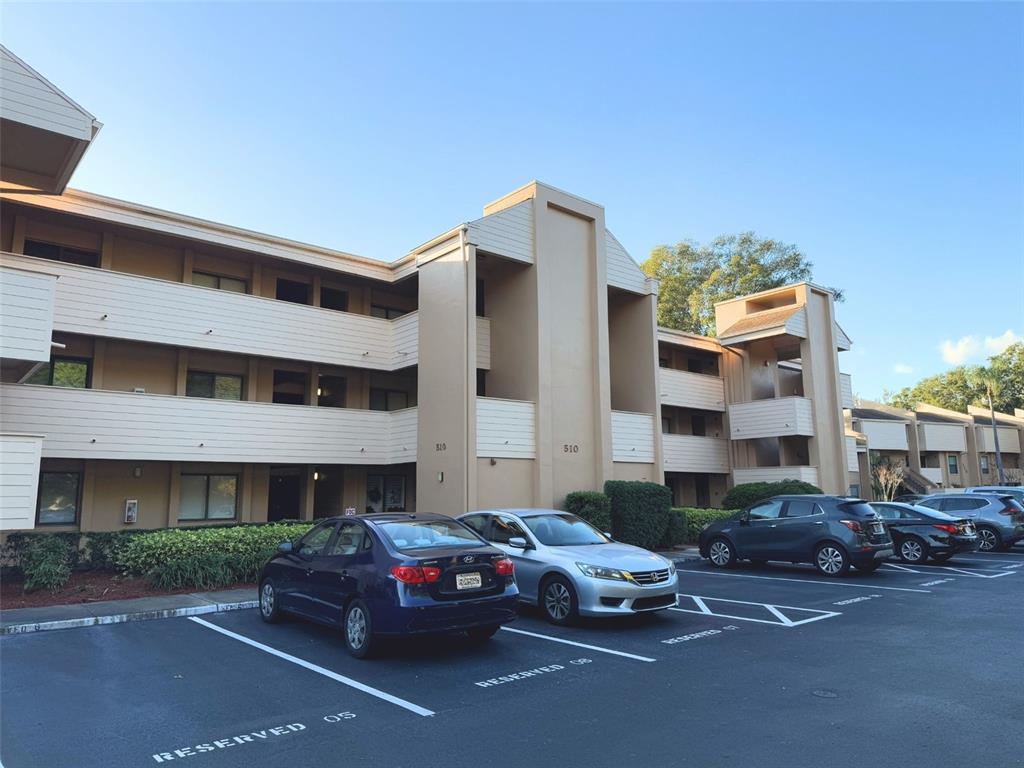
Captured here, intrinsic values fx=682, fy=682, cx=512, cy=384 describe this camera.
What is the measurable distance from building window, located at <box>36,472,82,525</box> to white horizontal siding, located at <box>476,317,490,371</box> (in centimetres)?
1022

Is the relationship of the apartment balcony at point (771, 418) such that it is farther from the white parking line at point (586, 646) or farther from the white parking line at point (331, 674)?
the white parking line at point (331, 674)

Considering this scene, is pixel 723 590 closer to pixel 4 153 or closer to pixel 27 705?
pixel 27 705

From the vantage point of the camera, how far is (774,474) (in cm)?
2602

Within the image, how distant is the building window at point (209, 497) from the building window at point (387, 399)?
454 centimetres

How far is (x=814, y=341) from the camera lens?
26891 mm

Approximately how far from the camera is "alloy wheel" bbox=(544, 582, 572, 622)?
356 inches

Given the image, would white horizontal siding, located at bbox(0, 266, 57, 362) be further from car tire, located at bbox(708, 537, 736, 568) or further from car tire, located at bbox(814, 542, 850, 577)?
car tire, located at bbox(814, 542, 850, 577)

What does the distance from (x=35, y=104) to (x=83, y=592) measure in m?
8.40

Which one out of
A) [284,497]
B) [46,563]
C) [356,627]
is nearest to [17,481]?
[46,563]

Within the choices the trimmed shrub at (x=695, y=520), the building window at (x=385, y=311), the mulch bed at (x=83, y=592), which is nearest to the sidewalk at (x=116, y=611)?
the mulch bed at (x=83, y=592)

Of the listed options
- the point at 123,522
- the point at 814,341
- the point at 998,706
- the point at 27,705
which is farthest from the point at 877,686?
the point at 814,341

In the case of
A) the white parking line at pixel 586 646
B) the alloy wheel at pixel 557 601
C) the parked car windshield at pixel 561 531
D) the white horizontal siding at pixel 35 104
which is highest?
the white horizontal siding at pixel 35 104

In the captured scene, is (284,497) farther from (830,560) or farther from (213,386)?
(830,560)

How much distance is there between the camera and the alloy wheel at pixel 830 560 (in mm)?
13602
